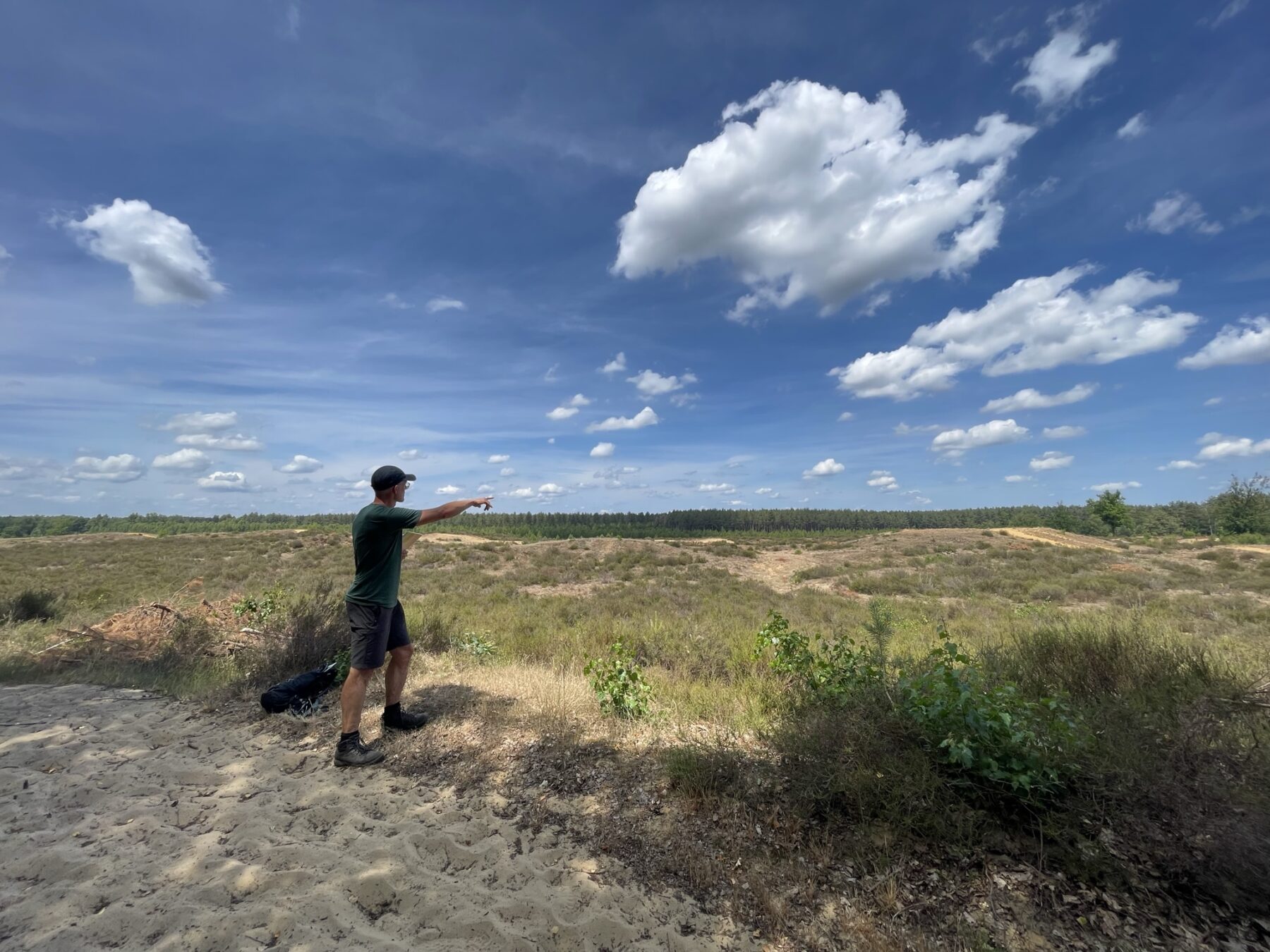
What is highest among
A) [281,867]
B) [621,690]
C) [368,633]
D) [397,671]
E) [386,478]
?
[386,478]

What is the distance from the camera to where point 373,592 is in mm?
4141

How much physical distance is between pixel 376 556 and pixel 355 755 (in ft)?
5.01

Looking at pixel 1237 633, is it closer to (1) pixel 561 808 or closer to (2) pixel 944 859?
(2) pixel 944 859

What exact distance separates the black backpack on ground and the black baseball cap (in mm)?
2435

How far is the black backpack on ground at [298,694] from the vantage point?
196 inches

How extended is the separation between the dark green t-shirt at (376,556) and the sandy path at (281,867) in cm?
132

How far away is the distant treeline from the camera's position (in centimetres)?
5353

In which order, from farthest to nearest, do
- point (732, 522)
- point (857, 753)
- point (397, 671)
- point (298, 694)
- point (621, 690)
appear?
1. point (732, 522)
2. point (298, 694)
3. point (621, 690)
4. point (397, 671)
5. point (857, 753)

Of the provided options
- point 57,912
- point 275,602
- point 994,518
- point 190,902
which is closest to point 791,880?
point 190,902

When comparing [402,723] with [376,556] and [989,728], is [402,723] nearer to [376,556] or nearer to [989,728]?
[376,556]

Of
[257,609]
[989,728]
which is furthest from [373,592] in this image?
[257,609]

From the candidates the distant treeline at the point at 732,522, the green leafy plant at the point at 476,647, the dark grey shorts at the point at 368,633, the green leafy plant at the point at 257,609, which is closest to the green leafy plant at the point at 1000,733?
the dark grey shorts at the point at 368,633

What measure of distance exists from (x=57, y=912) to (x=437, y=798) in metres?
1.80

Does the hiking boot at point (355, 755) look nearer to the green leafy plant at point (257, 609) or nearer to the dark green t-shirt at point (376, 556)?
the dark green t-shirt at point (376, 556)
